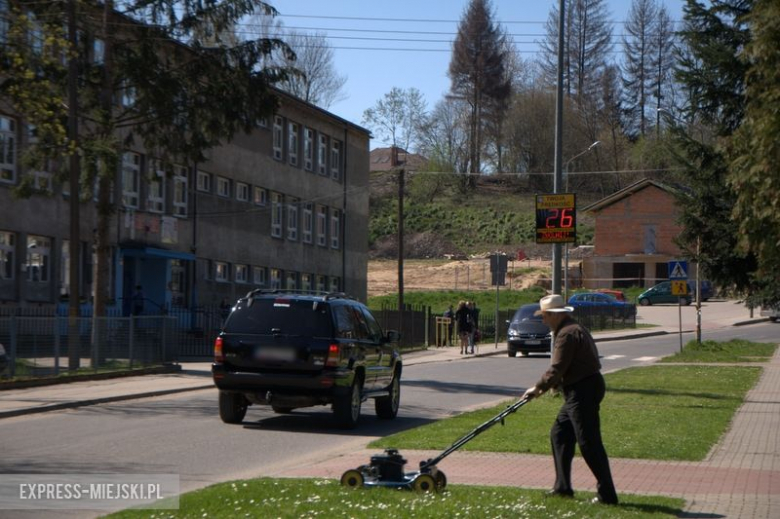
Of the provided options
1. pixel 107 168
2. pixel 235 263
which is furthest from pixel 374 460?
pixel 235 263

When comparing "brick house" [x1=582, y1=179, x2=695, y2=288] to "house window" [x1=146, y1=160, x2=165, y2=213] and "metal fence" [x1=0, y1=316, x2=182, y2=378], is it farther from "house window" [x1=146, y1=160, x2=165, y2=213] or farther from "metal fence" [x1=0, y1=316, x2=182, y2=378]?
"metal fence" [x1=0, y1=316, x2=182, y2=378]

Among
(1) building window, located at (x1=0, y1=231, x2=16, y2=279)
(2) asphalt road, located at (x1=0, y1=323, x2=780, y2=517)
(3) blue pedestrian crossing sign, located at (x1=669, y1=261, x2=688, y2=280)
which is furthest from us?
(3) blue pedestrian crossing sign, located at (x1=669, y1=261, x2=688, y2=280)

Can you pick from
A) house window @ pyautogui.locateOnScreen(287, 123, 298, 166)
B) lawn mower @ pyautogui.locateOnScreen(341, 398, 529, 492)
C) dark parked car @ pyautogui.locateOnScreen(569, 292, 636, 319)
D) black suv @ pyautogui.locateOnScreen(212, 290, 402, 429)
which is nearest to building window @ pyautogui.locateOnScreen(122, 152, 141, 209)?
house window @ pyautogui.locateOnScreen(287, 123, 298, 166)

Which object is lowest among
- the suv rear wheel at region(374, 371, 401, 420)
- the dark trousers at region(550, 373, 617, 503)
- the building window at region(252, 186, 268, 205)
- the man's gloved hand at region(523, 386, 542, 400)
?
the suv rear wheel at region(374, 371, 401, 420)

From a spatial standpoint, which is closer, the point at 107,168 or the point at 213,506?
the point at 213,506

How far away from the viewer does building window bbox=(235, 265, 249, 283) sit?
4669 cm

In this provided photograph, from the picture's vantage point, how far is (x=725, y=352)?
124 ft

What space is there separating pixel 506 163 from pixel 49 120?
8794cm

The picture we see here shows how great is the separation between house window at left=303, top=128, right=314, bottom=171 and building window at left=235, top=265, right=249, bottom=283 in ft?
22.1

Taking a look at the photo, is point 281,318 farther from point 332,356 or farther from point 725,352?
point 725,352

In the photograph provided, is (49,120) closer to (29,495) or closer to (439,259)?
(29,495)

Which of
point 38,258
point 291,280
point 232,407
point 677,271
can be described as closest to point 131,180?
point 38,258

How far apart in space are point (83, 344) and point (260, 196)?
78.9 feet

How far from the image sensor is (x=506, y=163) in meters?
105
